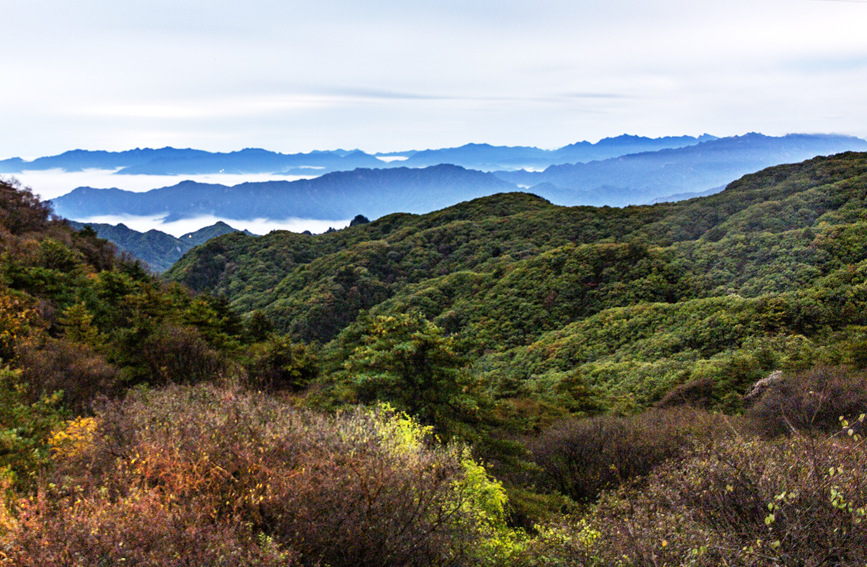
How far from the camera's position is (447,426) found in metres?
16.1

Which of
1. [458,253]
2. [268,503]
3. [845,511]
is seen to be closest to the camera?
[845,511]

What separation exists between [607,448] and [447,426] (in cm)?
691

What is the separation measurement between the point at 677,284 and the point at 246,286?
8386 centimetres

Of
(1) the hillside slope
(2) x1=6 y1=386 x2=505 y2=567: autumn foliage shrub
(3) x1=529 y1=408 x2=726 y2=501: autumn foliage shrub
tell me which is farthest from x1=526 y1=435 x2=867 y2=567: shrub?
(1) the hillside slope

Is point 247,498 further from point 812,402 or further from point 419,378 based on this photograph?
point 812,402

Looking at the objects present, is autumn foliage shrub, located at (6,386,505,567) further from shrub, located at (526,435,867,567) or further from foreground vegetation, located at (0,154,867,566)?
shrub, located at (526,435,867,567)

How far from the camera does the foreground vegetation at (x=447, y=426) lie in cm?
723

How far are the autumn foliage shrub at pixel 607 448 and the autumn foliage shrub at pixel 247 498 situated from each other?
28.2ft

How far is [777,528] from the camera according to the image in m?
7.52

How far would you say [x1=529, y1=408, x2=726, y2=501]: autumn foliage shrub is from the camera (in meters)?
17.5

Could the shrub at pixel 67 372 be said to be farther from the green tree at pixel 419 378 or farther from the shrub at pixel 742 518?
the shrub at pixel 742 518

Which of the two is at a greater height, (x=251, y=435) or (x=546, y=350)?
(x=251, y=435)

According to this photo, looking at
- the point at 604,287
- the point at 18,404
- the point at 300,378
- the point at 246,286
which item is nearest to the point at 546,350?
the point at 604,287

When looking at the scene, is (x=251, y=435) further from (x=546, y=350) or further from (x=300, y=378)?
(x=546, y=350)
